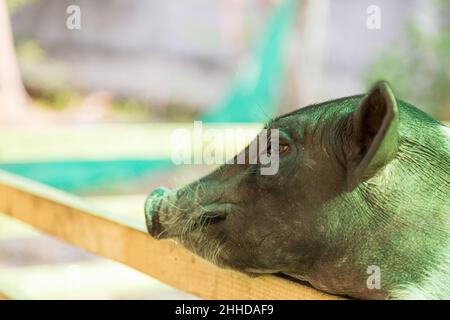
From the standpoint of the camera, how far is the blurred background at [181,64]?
29.1 ft

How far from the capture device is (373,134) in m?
1.30

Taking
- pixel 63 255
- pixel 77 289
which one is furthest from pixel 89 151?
pixel 77 289

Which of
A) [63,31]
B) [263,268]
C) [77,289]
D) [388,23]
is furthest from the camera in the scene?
[388,23]

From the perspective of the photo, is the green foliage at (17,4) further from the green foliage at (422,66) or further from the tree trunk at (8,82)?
the green foliage at (422,66)

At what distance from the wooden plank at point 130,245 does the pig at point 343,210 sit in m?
0.08

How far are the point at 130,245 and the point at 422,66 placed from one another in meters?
9.10

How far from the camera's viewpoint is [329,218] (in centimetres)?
139

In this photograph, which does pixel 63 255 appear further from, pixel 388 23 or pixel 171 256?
pixel 388 23

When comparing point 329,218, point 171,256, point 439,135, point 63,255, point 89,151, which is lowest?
point 63,255

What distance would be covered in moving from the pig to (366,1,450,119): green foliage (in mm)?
8769

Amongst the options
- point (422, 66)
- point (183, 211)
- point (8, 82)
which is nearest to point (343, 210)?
point (183, 211)

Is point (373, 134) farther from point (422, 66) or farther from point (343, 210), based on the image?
point (422, 66)
